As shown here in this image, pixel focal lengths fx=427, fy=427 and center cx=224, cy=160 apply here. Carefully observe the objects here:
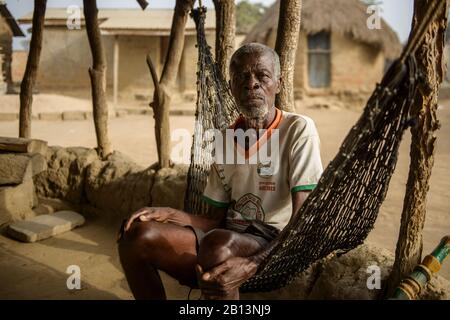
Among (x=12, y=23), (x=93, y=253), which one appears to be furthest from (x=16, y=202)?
(x=12, y=23)

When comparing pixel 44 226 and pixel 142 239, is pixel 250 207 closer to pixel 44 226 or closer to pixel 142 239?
pixel 142 239

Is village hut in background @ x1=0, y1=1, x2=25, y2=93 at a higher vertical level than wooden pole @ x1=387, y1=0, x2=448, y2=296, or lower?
higher

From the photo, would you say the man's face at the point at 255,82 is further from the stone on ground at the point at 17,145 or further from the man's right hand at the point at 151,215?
the stone on ground at the point at 17,145

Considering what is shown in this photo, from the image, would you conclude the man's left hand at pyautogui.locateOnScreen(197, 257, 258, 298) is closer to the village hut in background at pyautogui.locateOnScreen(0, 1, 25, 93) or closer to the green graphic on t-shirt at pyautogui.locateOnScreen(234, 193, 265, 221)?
the green graphic on t-shirt at pyautogui.locateOnScreen(234, 193, 265, 221)

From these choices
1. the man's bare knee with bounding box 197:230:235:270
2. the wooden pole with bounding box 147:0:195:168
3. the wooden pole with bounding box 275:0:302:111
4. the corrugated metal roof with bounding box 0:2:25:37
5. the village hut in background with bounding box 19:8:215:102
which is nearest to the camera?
the man's bare knee with bounding box 197:230:235:270

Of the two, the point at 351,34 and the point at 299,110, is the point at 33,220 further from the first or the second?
the point at 351,34

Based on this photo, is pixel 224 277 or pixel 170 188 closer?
pixel 224 277

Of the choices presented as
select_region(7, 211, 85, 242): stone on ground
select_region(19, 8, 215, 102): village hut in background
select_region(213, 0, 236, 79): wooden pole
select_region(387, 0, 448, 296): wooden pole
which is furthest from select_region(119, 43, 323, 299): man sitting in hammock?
select_region(19, 8, 215, 102): village hut in background

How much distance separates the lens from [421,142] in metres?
1.53

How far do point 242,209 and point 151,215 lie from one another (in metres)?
0.35

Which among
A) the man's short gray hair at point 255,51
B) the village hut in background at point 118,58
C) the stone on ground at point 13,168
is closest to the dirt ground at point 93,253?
the stone on ground at point 13,168

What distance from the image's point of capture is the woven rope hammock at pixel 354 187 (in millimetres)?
1238

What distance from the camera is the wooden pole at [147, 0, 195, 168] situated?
10.2 feet
